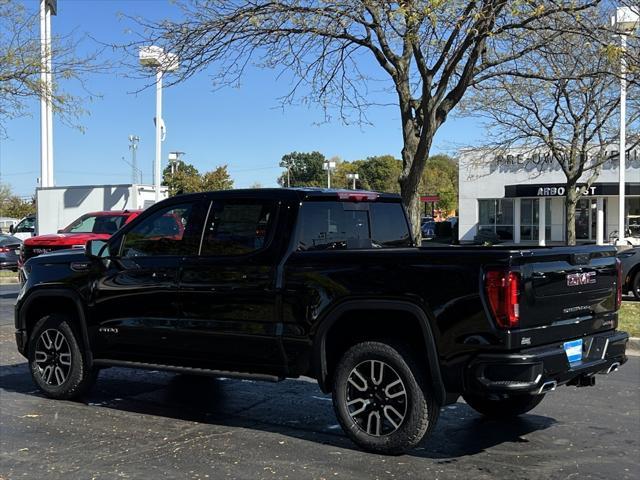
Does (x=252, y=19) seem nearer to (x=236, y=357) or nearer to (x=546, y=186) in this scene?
(x=236, y=357)

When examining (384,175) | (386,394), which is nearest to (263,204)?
(386,394)

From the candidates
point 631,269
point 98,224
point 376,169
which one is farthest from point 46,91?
point 376,169

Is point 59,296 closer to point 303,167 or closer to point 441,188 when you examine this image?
point 441,188

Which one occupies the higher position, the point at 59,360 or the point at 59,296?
the point at 59,296

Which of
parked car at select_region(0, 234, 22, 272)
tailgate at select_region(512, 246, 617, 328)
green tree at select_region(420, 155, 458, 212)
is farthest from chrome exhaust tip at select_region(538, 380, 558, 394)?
green tree at select_region(420, 155, 458, 212)

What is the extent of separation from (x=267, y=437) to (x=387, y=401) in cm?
107

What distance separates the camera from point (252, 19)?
11.2m

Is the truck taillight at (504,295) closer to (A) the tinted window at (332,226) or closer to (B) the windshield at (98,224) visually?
(A) the tinted window at (332,226)

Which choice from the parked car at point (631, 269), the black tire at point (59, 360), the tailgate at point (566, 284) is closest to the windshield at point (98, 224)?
the black tire at point (59, 360)

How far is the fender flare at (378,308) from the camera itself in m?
4.51

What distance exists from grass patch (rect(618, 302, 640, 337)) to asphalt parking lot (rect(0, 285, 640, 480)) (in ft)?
9.60

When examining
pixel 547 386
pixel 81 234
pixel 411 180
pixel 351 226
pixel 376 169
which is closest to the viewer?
pixel 547 386

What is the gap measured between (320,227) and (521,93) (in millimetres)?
15498

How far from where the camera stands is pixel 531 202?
4047cm
